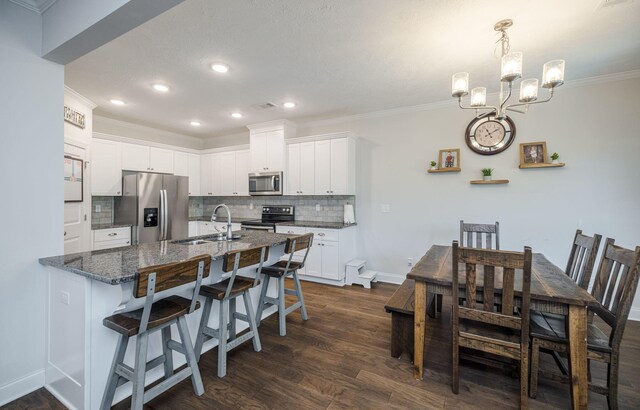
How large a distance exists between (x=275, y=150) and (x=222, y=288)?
3.18 m

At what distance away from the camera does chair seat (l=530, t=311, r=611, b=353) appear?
5.40ft

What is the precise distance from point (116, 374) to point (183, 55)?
2.60m

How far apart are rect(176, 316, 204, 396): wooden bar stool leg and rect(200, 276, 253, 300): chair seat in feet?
0.89

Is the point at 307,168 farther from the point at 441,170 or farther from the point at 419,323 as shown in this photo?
the point at 419,323

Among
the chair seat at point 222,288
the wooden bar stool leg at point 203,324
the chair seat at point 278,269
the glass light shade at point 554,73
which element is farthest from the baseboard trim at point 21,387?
the glass light shade at point 554,73

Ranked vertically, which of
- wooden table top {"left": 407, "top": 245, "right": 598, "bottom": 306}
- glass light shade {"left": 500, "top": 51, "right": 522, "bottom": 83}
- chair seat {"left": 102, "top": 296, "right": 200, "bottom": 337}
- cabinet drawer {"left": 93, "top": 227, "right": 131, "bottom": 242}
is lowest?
chair seat {"left": 102, "top": 296, "right": 200, "bottom": 337}

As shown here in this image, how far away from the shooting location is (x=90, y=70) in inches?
115

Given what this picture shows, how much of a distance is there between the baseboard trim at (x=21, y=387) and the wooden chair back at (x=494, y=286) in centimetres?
289

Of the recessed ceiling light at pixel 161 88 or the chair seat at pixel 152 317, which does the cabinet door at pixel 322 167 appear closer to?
the recessed ceiling light at pixel 161 88

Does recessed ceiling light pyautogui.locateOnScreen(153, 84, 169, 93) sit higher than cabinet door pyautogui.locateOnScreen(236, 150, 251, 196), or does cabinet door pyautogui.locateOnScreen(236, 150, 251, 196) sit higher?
recessed ceiling light pyautogui.locateOnScreen(153, 84, 169, 93)

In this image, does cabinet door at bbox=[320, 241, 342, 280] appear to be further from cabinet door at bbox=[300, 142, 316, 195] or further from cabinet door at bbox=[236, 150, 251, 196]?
cabinet door at bbox=[236, 150, 251, 196]

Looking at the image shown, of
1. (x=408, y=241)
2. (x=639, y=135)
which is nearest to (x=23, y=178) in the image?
(x=408, y=241)

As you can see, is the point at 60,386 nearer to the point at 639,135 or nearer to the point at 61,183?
the point at 61,183

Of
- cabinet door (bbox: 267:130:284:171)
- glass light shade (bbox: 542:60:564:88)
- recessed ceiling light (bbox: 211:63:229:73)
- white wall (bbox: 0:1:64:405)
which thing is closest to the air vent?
cabinet door (bbox: 267:130:284:171)
